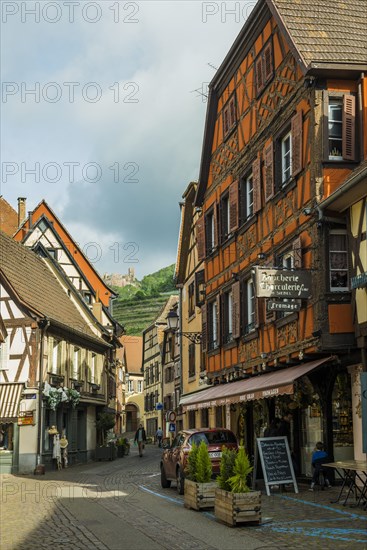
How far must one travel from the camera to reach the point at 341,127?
1902 centimetres

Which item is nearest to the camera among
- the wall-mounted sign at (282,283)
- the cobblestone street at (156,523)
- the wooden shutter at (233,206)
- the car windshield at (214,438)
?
the cobblestone street at (156,523)

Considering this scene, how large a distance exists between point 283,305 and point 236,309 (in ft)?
21.3

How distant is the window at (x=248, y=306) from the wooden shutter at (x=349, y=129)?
6837mm

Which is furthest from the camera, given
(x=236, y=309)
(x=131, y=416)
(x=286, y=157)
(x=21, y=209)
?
(x=131, y=416)

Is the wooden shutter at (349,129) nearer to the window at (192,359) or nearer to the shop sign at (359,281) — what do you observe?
the shop sign at (359,281)

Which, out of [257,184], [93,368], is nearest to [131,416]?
[93,368]

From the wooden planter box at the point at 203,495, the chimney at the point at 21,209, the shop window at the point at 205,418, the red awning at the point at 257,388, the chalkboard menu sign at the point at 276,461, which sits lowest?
the wooden planter box at the point at 203,495

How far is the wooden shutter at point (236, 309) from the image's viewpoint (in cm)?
2501

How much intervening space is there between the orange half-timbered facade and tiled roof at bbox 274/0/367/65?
0.11 ft

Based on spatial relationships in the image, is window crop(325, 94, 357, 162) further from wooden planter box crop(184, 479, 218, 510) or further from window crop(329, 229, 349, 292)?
wooden planter box crop(184, 479, 218, 510)

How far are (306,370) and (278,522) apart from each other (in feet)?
17.5

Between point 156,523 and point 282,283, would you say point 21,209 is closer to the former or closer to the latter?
point 282,283

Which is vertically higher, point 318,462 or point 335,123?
point 335,123

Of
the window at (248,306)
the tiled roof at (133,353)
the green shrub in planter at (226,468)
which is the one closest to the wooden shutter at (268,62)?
the window at (248,306)
